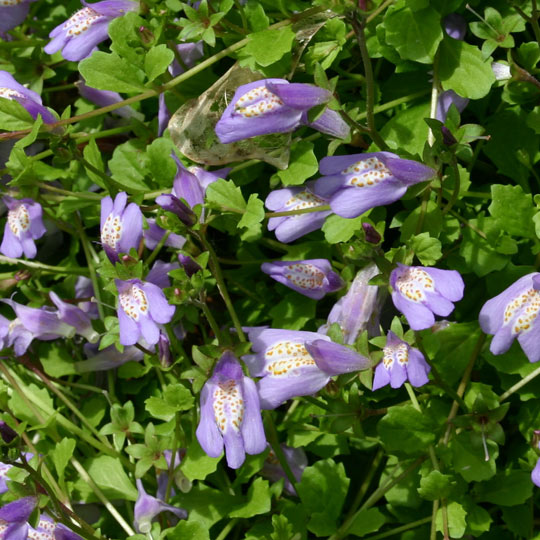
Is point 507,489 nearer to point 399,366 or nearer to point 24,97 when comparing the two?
point 399,366

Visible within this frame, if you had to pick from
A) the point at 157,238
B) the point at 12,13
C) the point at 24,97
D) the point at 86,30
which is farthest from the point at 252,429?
the point at 12,13

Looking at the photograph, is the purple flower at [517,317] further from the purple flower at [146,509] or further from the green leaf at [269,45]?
the purple flower at [146,509]

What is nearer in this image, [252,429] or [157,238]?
[252,429]

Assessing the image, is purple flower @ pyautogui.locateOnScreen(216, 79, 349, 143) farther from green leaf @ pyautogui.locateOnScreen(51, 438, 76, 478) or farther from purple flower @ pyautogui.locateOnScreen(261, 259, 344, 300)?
green leaf @ pyautogui.locateOnScreen(51, 438, 76, 478)

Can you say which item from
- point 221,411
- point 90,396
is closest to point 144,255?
point 90,396

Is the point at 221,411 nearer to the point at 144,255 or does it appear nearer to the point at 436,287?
the point at 436,287

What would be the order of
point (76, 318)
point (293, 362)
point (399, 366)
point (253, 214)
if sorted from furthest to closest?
1. point (76, 318)
2. point (253, 214)
3. point (293, 362)
4. point (399, 366)

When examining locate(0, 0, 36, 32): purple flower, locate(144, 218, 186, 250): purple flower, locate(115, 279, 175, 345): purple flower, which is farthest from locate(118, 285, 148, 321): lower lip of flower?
locate(0, 0, 36, 32): purple flower

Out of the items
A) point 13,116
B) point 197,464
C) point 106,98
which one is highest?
point 13,116
